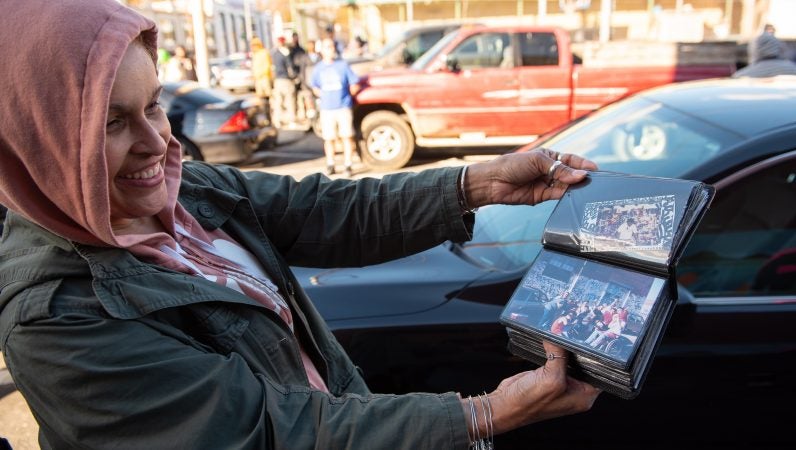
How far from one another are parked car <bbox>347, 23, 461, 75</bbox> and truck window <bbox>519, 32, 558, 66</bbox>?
2.13 metres

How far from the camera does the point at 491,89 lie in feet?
27.5

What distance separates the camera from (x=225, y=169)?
67.8 inches

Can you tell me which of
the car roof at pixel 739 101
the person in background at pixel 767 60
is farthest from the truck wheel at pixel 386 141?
the car roof at pixel 739 101

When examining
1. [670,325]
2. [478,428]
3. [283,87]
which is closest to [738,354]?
[670,325]

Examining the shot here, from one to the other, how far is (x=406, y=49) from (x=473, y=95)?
2418 mm

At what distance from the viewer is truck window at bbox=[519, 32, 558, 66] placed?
337 inches

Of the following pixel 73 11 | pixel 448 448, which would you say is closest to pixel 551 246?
pixel 448 448

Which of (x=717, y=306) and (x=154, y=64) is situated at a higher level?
(x=154, y=64)

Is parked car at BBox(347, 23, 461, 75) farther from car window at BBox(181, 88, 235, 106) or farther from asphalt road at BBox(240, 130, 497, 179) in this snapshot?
car window at BBox(181, 88, 235, 106)

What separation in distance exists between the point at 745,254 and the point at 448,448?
2134 mm

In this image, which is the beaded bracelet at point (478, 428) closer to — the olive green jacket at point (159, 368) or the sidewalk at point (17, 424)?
the olive green jacket at point (159, 368)

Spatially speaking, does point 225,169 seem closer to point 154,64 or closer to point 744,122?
point 154,64

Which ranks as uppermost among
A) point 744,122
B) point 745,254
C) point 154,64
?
point 154,64

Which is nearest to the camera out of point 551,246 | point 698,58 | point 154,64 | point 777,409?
point 154,64
